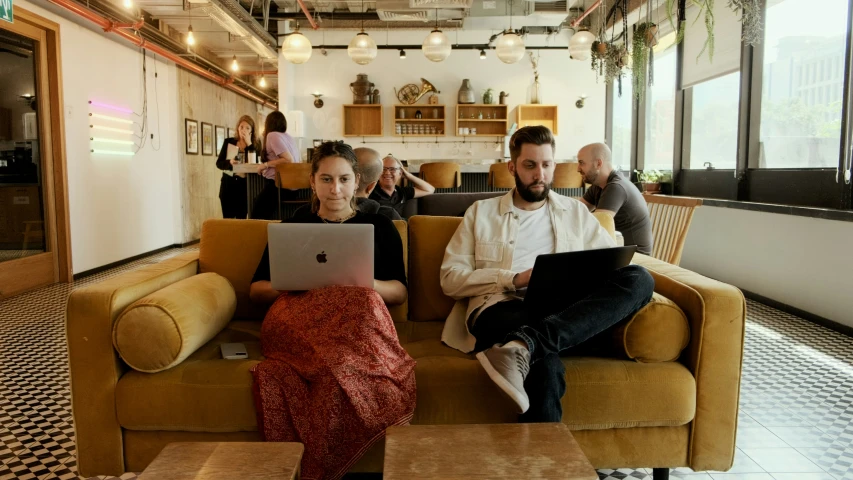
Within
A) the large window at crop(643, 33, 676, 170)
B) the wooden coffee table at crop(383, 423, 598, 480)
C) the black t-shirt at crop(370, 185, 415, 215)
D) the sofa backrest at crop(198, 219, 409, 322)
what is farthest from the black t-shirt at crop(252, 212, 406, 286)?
the large window at crop(643, 33, 676, 170)

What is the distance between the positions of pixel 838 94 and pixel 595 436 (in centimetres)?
379

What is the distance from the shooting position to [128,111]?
7543 mm

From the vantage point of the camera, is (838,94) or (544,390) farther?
(838,94)

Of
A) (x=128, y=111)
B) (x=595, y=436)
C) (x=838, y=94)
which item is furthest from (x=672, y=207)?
(x=128, y=111)

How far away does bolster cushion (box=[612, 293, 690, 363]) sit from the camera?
78.5 inches

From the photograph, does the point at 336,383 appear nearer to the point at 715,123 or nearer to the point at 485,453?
the point at 485,453

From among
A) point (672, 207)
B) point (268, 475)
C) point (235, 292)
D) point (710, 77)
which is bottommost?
point (268, 475)

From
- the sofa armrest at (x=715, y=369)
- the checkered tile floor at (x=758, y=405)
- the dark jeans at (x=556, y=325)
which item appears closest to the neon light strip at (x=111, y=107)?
the checkered tile floor at (x=758, y=405)

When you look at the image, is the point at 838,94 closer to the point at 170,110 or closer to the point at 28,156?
the point at 28,156

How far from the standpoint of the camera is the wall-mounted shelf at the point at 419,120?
382 inches

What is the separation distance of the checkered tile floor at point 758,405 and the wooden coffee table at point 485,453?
989 millimetres

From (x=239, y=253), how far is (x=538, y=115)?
306 inches

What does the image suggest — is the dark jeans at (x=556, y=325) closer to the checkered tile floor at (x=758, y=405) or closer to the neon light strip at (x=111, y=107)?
the checkered tile floor at (x=758, y=405)

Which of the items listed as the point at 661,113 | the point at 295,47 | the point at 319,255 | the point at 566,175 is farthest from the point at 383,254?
the point at 661,113
